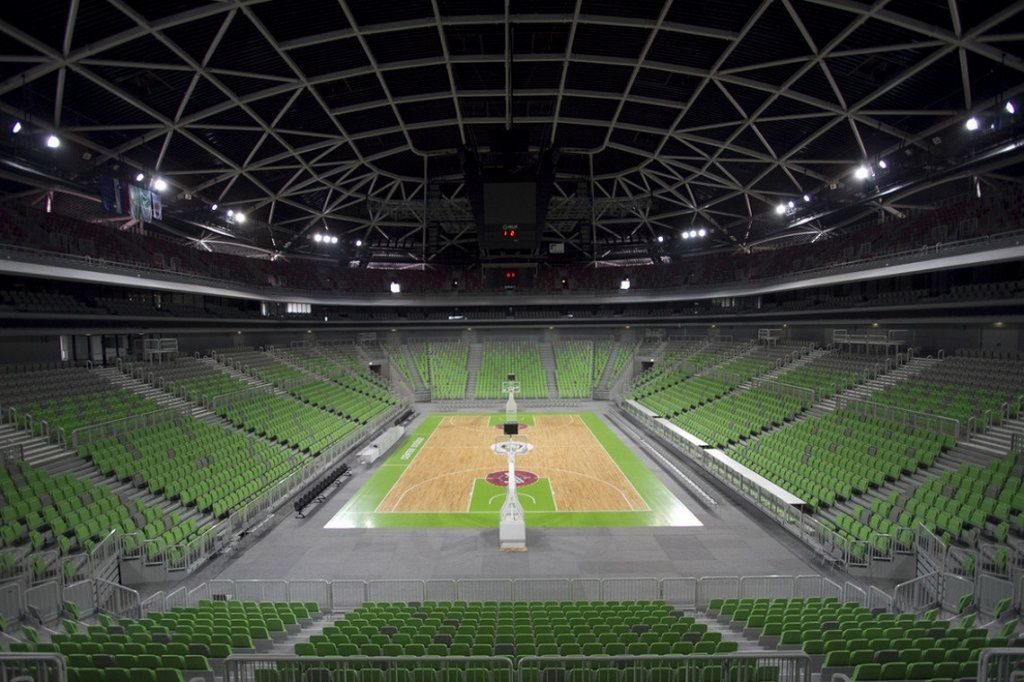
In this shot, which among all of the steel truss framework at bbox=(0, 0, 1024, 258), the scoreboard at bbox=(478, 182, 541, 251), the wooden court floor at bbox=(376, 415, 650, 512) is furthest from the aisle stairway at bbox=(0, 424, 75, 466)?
the scoreboard at bbox=(478, 182, 541, 251)

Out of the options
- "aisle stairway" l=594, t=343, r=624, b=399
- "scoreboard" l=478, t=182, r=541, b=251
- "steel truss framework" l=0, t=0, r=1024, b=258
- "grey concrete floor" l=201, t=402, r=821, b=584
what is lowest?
"grey concrete floor" l=201, t=402, r=821, b=584

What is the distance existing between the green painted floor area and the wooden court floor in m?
0.37

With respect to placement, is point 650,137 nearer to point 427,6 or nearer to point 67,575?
point 427,6

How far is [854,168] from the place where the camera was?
25.5 meters

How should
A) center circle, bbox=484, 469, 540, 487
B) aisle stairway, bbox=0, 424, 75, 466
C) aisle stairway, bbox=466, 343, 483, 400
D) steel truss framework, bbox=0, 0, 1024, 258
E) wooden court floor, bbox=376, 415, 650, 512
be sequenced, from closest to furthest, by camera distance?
1. aisle stairway, bbox=0, 424, 75, 466
2. steel truss framework, bbox=0, 0, 1024, 258
3. wooden court floor, bbox=376, 415, 650, 512
4. center circle, bbox=484, 469, 540, 487
5. aisle stairway, bbox=466, 343, 483, 400

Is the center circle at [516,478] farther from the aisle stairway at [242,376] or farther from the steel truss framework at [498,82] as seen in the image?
the steel truss framework at [498,82]

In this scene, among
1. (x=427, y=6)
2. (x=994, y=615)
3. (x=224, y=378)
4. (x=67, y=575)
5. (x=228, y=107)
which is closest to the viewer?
(x=994, y=615)

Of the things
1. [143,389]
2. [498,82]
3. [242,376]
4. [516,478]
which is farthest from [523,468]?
[242,376]

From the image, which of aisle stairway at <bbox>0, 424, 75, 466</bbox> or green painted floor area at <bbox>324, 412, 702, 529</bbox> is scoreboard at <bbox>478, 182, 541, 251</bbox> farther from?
aisle stairway at <bbox>0, 424, 75, 466</bbox>

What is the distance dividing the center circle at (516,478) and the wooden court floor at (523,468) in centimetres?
43

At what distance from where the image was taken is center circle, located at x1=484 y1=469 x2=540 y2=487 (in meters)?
21.1

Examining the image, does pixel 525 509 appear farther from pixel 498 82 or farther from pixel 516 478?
pixel 498 82

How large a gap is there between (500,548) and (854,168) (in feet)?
89.7

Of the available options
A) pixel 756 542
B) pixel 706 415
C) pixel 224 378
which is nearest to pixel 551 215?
pixel 706 415
